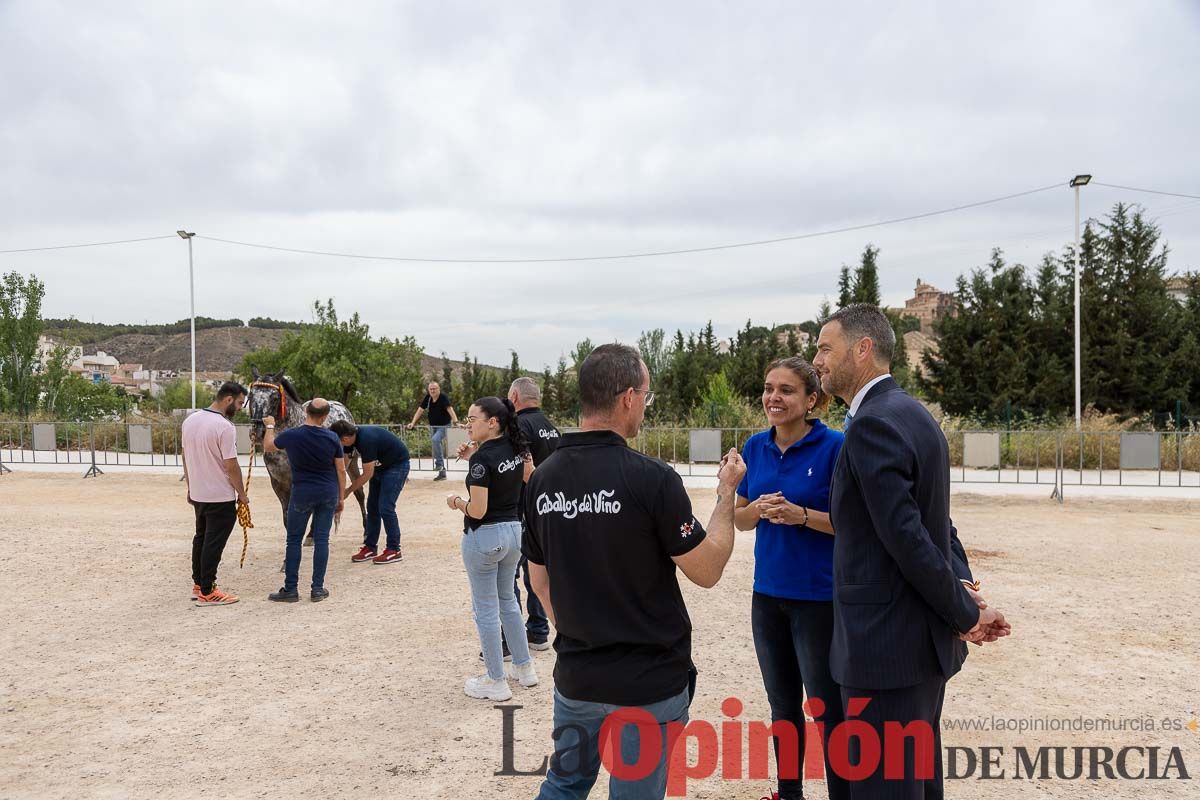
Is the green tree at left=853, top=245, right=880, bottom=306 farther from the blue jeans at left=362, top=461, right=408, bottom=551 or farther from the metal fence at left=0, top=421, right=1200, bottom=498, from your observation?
the blue jeans at left=362, top=461, right=408, bottom=551

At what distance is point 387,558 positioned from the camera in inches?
346

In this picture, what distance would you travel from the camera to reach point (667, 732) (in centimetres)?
243

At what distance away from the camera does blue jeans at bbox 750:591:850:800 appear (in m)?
3.25

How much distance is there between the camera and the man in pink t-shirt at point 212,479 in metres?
6.83

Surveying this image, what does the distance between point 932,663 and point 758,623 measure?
3.75ft

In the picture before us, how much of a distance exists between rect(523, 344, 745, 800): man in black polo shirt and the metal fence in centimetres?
1356

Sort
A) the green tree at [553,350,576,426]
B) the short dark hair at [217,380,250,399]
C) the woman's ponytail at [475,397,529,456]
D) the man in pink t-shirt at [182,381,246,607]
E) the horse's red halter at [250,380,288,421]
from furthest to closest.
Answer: the green tree at [553,350,576,426] → the horse's red halter at [250,380,288,421] → the short dark hair at [217,380,250,399] → the man in pink t-shirt at [182,381,246,607] → the woman's ponytail at [475,397,529,456]

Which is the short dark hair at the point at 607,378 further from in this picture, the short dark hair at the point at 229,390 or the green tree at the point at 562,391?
the green tree at the point at 562,391

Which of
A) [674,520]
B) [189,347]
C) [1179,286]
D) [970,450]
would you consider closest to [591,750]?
[674,520]

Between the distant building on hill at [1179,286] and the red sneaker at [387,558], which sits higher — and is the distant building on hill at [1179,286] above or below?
above

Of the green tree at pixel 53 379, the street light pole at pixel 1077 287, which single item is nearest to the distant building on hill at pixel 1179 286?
the street light pole at pixel 1077 287

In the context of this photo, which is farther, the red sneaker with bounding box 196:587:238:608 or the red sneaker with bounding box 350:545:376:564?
the red sneaker with bounding box 350:545:376:564

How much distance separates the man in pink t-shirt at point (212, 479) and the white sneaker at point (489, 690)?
3.09 m

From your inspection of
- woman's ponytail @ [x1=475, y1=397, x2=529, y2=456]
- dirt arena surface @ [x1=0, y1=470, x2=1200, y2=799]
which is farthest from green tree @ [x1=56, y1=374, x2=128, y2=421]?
woman's ponytail @ [x1=475, y1=397, x2=529, y2=456]
